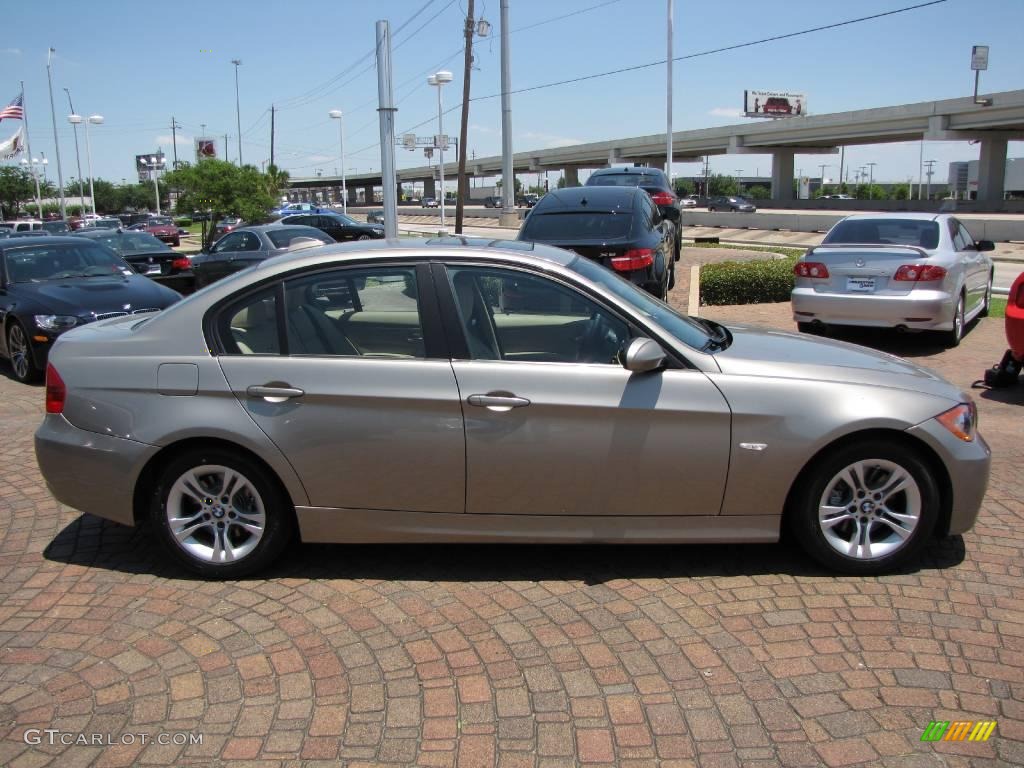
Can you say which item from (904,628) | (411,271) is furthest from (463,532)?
(904,628)

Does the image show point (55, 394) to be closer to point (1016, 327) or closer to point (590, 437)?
point (590, 437)

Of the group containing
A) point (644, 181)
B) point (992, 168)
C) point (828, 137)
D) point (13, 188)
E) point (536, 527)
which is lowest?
point (536, 527)

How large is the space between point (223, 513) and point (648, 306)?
2.46 meters

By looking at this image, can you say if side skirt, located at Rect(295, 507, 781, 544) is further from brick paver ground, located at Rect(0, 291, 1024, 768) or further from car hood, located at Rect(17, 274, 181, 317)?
car hood, located at Rect(17, 274, 181, 317)

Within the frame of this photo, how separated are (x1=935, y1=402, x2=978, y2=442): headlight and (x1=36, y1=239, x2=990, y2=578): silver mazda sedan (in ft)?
0.04

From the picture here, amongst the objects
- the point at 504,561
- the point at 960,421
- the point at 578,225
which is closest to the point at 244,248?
the point at 578,225

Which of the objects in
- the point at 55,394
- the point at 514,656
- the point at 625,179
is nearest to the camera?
the point at 514,656

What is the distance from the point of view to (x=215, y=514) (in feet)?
14.2

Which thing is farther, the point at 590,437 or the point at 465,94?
→ the point at 465,94

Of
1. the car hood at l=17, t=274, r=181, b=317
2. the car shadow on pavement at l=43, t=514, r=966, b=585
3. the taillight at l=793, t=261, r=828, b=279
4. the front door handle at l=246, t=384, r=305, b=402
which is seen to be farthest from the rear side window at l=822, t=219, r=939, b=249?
the front door handle at l=246, t=384, r=305, b=402

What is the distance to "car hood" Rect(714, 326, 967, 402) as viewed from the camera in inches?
166

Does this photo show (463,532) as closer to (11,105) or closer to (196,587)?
(196,587)

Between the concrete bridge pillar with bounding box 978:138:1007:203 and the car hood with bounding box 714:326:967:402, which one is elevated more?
the concrete bridge pillar with bounding box 978:138:1007:203

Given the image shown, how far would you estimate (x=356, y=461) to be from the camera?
165 inches
